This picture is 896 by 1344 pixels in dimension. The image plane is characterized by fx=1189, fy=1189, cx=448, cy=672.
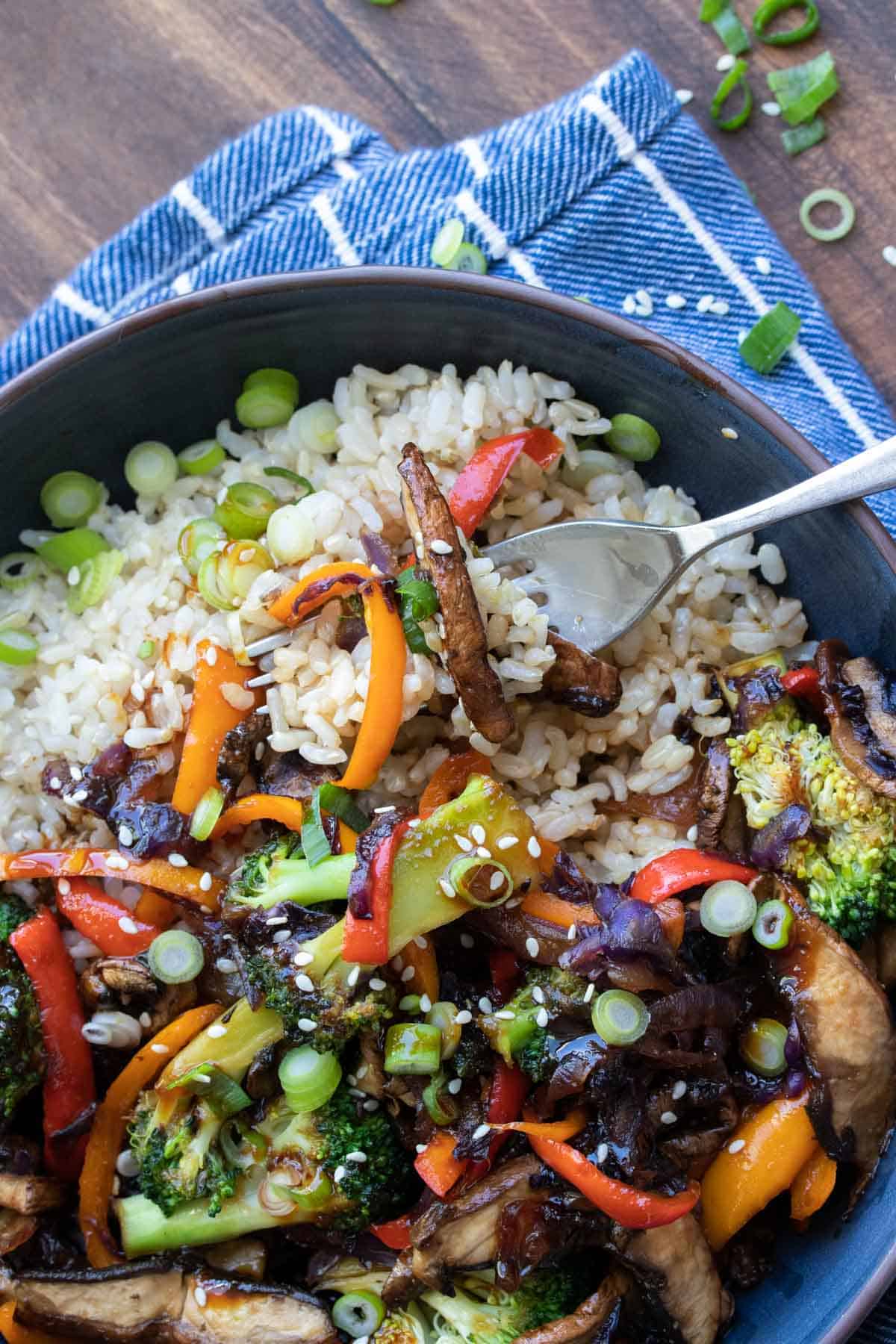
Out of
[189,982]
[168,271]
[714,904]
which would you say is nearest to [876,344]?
[714,904]

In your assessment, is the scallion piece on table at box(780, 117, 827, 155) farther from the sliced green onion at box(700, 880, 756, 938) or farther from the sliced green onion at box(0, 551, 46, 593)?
the sliced green onion at box(0, 551, 46, 593)

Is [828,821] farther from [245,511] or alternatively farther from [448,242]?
[448,242]

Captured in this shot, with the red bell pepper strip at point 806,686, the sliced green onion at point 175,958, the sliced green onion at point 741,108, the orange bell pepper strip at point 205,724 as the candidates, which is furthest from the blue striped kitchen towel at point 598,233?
the sliced green onion at point 175,958

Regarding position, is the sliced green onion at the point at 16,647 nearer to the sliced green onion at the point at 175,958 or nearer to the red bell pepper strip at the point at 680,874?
the sliced green onion at the point at 175,958

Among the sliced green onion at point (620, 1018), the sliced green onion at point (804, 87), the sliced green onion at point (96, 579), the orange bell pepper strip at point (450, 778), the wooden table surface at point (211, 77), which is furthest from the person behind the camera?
the wooden table surface at point (211, 77)

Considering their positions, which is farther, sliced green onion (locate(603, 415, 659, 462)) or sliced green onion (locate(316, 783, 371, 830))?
sliced green onion (locate(603, 415, 659, 462))

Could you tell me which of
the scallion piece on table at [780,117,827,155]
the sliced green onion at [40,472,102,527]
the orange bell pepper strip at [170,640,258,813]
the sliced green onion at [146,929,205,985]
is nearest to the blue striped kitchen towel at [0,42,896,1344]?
the scallion piece on table at [780,117,827,155]
